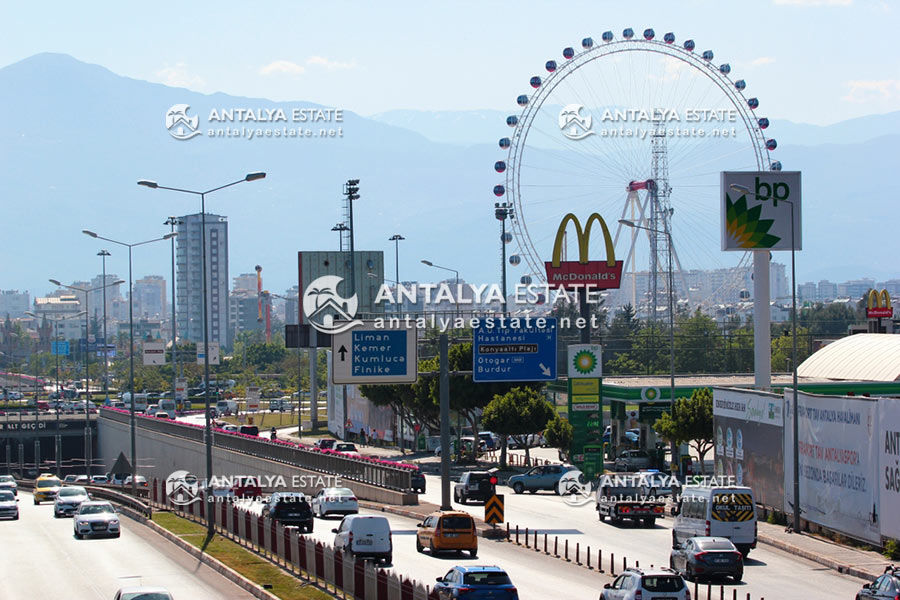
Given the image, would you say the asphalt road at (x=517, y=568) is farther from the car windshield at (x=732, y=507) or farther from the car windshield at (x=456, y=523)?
the car windshield at (x=732, y=507)

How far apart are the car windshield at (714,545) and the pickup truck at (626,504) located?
14.2m

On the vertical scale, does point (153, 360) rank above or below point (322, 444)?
above

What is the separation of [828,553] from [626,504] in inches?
405

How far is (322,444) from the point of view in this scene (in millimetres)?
84625

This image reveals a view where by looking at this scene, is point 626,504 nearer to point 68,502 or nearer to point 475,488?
point 475,488

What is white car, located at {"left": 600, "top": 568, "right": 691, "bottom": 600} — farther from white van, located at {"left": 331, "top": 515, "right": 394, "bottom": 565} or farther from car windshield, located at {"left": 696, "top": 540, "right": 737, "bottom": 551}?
white van, located at {"left": 331, "top": 515, "right": 394, "bottom": 565}

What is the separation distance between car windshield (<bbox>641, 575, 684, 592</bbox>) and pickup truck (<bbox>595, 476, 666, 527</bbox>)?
21.4m

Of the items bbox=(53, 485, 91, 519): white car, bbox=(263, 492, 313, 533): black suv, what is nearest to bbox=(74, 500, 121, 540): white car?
bbox=(263, 492, 313, 533): black suv

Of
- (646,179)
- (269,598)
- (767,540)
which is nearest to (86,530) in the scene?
(269,598)

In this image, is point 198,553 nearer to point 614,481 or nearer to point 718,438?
point 614,481

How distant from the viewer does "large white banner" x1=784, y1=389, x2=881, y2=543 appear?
36.7 m

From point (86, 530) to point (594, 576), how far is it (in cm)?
2036

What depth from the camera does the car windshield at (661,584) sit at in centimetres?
2339

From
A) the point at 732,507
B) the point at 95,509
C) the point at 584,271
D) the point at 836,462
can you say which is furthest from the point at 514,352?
the point at 584,271
